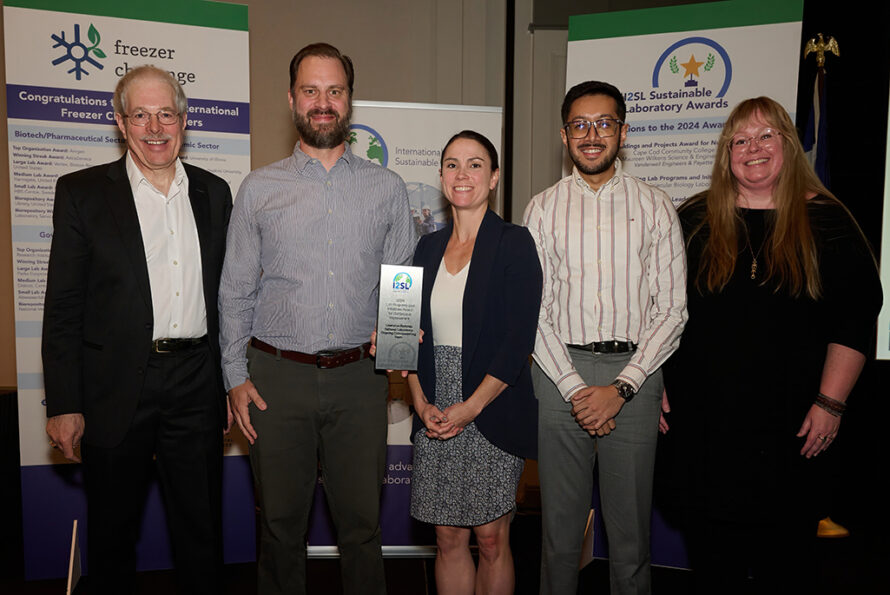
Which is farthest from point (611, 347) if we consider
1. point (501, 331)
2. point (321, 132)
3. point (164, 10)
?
point (164, 10)

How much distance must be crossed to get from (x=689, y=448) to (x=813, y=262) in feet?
2.57

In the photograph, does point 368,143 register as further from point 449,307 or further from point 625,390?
point 625,390

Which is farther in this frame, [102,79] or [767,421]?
[102,79]

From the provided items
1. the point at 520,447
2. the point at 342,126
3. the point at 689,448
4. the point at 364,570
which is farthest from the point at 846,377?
the point at 342,126

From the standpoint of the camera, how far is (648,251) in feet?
7.30

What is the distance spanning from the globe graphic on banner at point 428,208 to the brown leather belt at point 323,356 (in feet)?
4.39

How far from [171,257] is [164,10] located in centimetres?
147

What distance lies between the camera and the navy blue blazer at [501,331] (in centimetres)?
212

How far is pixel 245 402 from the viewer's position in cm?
219

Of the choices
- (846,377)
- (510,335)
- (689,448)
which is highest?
(510,335)

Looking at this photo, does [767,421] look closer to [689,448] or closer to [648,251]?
[689,448]

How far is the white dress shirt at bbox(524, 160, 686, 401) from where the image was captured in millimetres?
2172

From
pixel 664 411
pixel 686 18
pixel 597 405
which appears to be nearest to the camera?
pixel 597 405

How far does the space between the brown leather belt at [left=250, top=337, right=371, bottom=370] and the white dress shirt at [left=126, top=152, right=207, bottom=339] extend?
0.29 m
